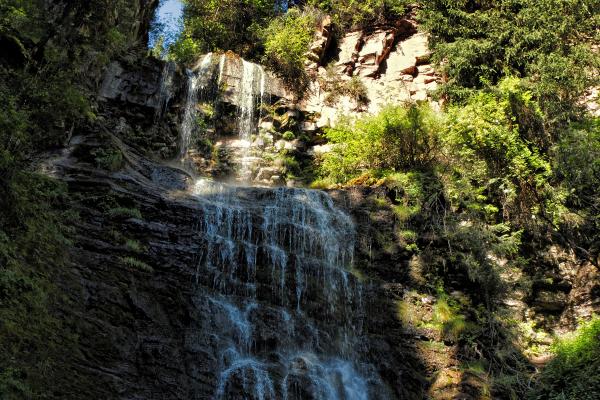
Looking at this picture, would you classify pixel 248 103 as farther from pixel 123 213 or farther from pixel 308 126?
pixel 123 213

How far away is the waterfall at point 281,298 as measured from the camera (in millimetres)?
9703

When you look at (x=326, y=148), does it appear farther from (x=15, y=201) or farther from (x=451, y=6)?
(x=15, y=201)

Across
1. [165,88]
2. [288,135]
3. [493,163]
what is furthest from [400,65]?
[165,88]

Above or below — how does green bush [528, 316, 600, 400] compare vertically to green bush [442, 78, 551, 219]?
below

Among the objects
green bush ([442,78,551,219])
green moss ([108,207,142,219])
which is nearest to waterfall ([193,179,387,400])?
green moss ([108,207,142,219])

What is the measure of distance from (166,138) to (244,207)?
607 centimetres

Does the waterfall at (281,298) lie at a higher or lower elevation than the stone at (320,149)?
lower

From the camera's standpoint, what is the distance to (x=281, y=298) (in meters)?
11.5

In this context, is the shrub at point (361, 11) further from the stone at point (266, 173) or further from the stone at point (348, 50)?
the stone at point (266, 173)

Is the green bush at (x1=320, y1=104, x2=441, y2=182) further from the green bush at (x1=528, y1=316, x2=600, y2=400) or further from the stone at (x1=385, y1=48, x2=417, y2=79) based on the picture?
the green bush at (x1=528, y1=316, x2=600, y2=400)

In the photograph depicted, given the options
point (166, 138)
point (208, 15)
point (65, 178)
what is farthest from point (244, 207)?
point (208, 15)

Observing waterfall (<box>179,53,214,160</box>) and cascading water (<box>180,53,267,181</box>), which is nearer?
waterfall (<box>179,53,214,160</box>)

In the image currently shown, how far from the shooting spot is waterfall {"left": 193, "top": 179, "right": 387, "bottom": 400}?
970 cm

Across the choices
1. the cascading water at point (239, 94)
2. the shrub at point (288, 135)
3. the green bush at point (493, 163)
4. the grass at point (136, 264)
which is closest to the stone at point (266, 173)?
the cascading water at point (239, 94)
